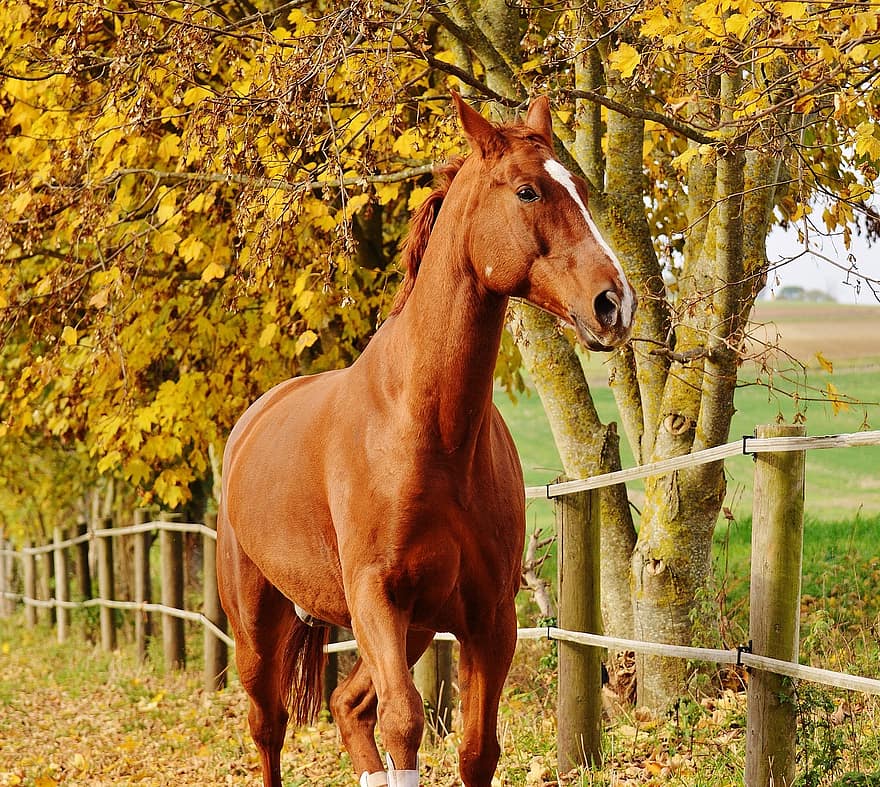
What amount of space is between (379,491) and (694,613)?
3199 mm

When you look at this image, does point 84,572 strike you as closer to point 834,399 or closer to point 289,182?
point 289,182

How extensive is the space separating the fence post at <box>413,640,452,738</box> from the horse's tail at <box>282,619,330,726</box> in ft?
4.19

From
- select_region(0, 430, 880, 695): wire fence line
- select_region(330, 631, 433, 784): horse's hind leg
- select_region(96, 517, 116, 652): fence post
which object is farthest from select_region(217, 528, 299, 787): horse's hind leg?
select_region(96, 517, 116, 652): fence post

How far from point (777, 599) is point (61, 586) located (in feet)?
40.0

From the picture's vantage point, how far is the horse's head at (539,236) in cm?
293

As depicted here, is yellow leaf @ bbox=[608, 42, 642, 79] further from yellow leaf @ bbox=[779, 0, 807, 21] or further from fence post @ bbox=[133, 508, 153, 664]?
fence post @ bbox=[133, 508, 153, 664]

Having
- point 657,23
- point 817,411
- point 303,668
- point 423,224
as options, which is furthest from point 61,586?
point 423,224

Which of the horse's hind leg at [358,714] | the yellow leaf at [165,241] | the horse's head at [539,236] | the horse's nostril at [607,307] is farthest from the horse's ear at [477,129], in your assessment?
the yellow leaf at [165,241]

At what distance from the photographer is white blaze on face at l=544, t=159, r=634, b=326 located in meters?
2.90

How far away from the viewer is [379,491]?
3.51 m

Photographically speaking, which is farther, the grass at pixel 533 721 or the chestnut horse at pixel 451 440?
the grass at pixel 533 721

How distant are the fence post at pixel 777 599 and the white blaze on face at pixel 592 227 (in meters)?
1.61

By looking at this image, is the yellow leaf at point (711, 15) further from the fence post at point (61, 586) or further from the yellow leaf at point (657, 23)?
the fence post at point (61, 586)

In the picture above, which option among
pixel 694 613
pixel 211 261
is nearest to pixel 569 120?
pixel 211 261
